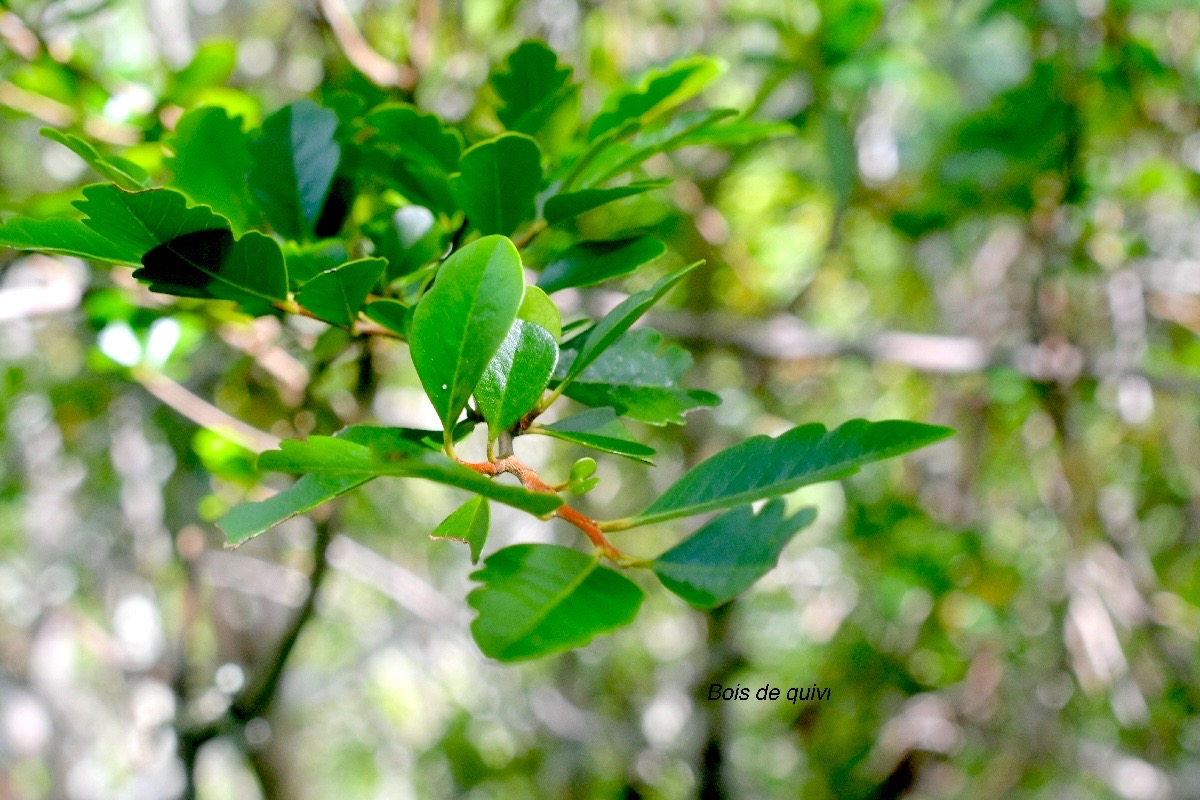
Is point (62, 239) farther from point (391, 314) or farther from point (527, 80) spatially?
point (527, 80)

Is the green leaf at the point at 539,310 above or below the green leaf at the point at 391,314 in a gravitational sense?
above

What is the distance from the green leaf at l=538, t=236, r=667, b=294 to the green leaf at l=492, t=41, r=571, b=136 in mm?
117

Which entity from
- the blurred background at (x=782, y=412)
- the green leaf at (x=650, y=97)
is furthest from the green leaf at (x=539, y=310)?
the blurred background at (x=782, y=412)

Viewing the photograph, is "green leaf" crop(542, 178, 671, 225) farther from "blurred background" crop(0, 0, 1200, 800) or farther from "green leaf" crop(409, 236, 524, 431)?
"blurred background" crop(0, 0, 1200, 800)

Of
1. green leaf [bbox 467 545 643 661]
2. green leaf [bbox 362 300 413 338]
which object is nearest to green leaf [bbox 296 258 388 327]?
green leaf [bbox 362 300 413 338]

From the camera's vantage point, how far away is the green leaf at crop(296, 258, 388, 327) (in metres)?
0.33

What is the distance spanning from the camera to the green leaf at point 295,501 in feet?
0.98

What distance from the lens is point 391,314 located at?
0.36m

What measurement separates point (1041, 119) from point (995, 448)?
0.79 metres

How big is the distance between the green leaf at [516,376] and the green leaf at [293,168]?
0.16 m

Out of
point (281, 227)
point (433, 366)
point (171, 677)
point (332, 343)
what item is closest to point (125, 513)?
point (171, 677)

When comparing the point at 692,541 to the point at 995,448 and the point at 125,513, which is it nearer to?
the point at 125,513

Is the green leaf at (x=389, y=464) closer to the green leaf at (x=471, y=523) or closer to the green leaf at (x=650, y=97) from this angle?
the green leaf at (x=471, y=523)

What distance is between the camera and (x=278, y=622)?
1.33m
